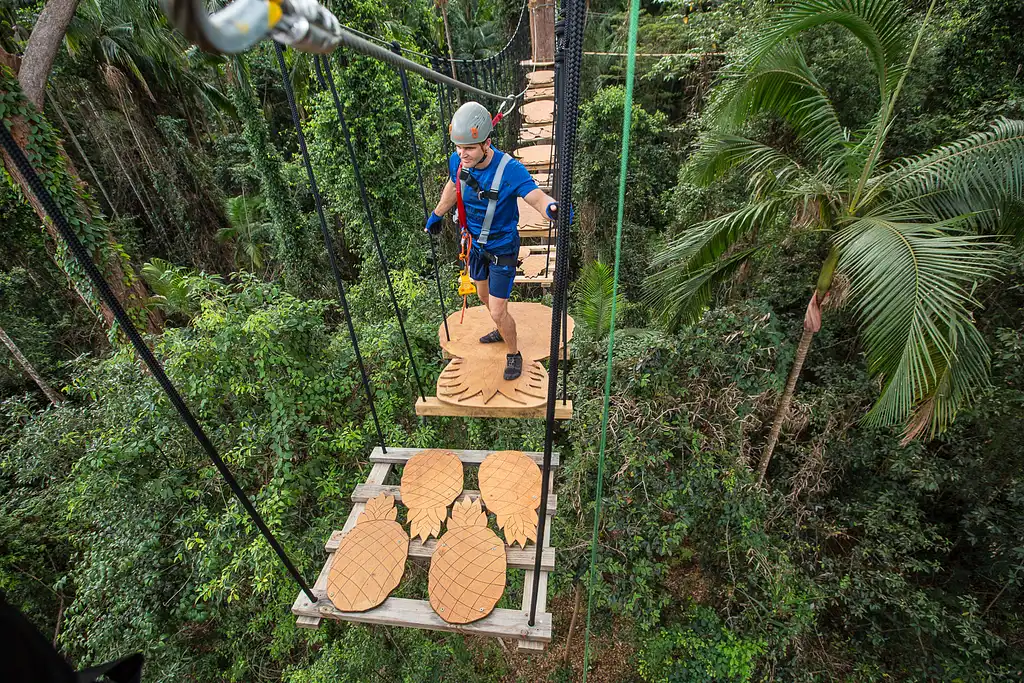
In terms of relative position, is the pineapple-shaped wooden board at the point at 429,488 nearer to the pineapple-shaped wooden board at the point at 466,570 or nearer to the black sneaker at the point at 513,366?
the pineapple-shaped wooden board at the point at 466,570

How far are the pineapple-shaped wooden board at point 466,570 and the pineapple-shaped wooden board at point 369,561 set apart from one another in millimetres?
180

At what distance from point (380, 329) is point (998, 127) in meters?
4.87

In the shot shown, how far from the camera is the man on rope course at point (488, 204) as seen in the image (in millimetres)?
2180

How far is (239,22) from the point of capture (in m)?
0.74

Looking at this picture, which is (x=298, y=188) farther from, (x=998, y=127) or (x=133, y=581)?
(x=998, y=127)

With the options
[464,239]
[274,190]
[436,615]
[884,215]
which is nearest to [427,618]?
[436,615]

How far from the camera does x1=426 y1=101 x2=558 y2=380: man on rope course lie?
2180mm

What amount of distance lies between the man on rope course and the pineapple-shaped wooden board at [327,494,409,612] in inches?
38.0

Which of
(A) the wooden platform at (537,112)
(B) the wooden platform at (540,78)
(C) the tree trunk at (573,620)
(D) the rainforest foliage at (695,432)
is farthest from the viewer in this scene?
(B) the wooden platform at (540,78)

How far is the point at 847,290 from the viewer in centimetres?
345

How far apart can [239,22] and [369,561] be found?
6.81ft

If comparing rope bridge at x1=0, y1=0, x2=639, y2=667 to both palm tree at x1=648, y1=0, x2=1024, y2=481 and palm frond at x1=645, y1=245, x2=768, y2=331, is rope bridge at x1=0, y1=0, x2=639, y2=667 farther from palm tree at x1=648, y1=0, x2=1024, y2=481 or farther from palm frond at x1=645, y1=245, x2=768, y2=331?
palm tree at x1=648, y1=0, x2=1024, y2=481

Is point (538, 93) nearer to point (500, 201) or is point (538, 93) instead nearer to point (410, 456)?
point (500, 201)

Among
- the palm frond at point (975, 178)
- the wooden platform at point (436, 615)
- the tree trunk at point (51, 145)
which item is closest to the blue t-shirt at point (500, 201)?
the wooden platform at point (436, 615)
